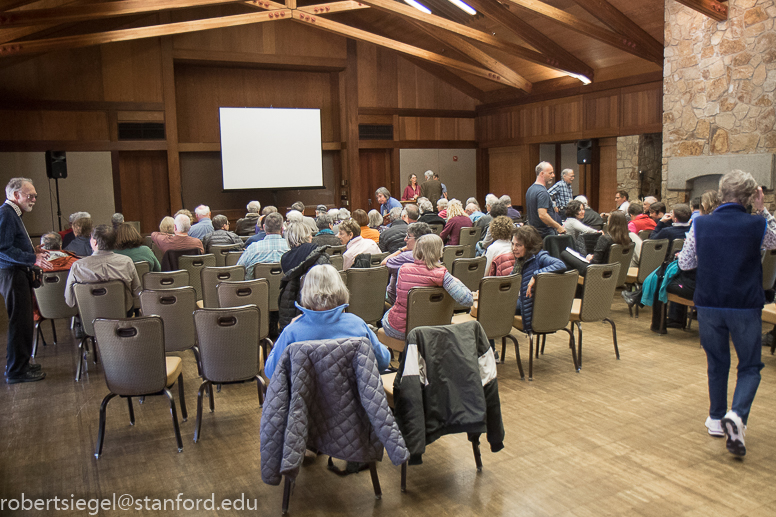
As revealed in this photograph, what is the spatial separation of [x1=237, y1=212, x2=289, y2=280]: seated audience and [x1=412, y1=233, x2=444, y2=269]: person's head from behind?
73.2 inches

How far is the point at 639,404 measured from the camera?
4008 mm

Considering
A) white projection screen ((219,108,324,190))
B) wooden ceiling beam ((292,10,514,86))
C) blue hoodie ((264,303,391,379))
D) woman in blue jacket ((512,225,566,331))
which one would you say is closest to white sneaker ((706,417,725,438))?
woman in blue jacket ((512,225,566,331))

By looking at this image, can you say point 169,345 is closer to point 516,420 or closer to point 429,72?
point 516,420

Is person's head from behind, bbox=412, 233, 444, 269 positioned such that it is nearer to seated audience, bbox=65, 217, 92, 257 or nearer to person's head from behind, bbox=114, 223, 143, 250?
person's head from behind, bbox=114, 223, 143, 250

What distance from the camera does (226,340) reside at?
3576mm

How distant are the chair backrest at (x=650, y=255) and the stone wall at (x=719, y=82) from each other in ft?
10.6

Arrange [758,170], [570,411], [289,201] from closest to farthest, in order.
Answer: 1. [570,411]
2. [758,170]
3. [289,201]

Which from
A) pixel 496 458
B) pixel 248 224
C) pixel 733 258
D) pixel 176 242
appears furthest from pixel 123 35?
pixel 733 258

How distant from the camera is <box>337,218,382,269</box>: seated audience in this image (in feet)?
19.1

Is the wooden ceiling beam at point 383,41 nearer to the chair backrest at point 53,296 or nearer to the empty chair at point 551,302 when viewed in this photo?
the chair backrest at point 53,296

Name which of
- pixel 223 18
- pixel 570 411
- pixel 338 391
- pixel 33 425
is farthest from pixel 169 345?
pixel 223 18

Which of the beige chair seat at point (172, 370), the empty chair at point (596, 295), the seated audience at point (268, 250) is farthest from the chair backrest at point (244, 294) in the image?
the empty chair at point (596, 295)

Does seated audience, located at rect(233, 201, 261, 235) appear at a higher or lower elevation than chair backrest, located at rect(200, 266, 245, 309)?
higher

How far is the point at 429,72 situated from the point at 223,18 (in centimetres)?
590
